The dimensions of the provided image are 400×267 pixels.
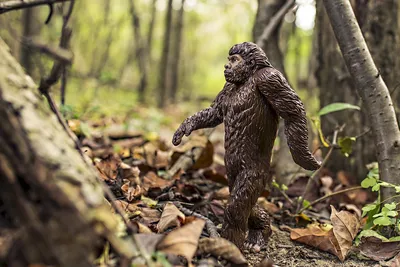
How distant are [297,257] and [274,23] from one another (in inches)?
89.3

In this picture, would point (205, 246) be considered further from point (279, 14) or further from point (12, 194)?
point (279, 14)

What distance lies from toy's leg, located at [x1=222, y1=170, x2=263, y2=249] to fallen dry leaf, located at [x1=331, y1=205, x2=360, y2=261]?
602mm

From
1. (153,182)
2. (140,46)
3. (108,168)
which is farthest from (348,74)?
(140,46)

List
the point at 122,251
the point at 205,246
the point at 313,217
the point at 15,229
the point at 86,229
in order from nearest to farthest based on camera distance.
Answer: the point at 86,229
the point at 122,251
the point at 15,229
the point at 205,246
the point at 313,217

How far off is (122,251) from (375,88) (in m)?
1.90

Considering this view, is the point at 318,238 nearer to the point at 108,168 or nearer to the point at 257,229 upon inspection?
the point at 257,229

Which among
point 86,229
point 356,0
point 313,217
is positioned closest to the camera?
point 86,229

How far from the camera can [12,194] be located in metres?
1.42

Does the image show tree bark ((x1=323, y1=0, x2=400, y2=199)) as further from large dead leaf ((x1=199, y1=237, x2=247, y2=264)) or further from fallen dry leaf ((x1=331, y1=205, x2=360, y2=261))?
large dead leaf ((x1=199, y1=237, x2=247, y2=264))

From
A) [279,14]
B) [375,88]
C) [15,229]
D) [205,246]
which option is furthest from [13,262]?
[279,14]

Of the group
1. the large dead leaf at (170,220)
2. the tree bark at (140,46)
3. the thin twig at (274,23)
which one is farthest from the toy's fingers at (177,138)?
the tree bark at (140,46)

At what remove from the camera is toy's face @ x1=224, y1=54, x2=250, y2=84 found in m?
2.29

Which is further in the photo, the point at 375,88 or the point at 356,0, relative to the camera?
the point at 356,0

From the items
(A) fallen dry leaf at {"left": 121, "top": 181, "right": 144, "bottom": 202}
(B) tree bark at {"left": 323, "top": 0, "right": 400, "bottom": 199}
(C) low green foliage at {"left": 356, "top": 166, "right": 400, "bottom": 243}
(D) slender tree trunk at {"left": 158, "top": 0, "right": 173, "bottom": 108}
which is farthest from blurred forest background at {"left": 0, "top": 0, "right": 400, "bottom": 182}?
(A) fallen dry leaf at {"left": 121, "top": 181, "right": 144, "bottom": 202}
